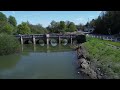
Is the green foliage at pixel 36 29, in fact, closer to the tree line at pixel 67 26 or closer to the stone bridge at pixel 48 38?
the tree line at pixel 67 26

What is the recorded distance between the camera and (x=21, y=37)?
85.3 ft

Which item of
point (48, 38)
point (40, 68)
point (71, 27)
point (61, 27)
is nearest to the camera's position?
point (40, 68)

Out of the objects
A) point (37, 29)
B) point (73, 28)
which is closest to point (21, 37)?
point (37, 29)

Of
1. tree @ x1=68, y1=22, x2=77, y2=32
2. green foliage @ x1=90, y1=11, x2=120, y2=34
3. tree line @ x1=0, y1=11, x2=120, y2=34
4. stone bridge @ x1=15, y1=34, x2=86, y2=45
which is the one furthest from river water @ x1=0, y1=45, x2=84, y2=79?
tree @ x1=68, y1=22, x2=77, y2=32

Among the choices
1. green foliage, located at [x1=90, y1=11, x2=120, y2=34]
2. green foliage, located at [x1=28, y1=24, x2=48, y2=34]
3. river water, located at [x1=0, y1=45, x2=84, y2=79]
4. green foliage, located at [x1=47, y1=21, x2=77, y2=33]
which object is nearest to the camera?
river water, located at [x1=0, y1=45, x2=84, y2=79]

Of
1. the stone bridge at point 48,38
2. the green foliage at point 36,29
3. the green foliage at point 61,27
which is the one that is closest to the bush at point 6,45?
the stone bridge at point 48,38

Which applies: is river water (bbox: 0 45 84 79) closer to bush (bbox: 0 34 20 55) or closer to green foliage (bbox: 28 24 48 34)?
bush (bbox: 0 34 20 55)

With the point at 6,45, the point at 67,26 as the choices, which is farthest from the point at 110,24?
the point at 67,26

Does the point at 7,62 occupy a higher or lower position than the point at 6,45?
lower

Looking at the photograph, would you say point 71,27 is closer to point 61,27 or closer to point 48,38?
point 61,27

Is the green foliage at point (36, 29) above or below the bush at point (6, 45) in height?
above

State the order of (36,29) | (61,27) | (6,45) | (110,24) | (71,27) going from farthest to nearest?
(71,27) < (61,27) < (36,29) < (110,24) < (6,45)
